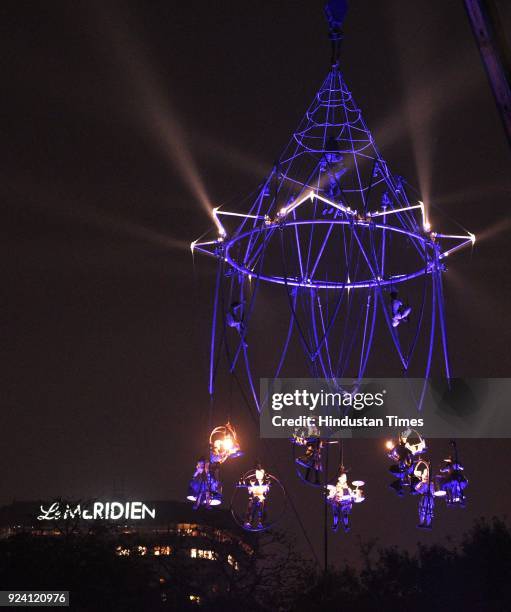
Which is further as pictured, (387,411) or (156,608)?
(156,608)

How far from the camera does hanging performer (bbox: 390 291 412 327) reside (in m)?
10.9

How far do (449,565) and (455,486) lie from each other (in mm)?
20579

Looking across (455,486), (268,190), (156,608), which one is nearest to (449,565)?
(156,608)

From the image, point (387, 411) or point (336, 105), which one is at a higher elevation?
point (336, 105)

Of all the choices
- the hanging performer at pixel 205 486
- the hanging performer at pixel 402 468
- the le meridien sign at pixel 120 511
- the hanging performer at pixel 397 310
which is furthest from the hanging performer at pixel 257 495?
the le meridien sign at pixel 120 511

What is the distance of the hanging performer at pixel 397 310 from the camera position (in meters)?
10.9

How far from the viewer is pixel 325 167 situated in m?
10.7

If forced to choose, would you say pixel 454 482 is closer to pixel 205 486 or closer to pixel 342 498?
pixel 342 498

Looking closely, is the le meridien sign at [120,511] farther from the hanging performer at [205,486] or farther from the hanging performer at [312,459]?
the hanging performer at [312,459]

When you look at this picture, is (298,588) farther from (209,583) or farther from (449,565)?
(449,565)

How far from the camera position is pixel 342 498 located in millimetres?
11531

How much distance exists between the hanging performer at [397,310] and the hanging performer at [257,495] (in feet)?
8.06

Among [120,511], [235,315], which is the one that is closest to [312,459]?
[235,315]

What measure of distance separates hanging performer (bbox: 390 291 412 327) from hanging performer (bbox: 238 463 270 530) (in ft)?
8.06
